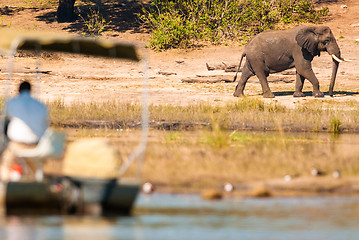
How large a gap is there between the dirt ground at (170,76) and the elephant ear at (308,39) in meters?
1.55

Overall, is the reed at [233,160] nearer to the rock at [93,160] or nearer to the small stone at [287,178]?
the small stone at [287,178]

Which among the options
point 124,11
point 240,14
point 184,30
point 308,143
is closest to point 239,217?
point 308,143

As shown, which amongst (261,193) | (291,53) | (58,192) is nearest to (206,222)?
(58,192)

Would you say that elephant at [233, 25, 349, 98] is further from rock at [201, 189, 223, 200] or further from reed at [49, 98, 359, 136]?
rock at [201, 189, 223, 200]

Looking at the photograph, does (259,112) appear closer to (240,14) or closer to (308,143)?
(308,143)

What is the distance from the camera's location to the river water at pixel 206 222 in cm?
970

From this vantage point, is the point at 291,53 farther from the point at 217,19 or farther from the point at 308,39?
the point at 217,19

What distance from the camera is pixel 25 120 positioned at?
11.3 metres

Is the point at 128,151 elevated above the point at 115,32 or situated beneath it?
elevated above

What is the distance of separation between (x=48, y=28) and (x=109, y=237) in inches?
1290

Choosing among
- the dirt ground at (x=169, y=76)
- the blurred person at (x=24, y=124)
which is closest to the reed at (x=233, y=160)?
the blurred person at (x=24, y=124)

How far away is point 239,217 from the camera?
35.9ft

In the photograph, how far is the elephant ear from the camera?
27.8 metres

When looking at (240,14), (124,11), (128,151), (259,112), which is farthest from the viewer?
(124,11)
